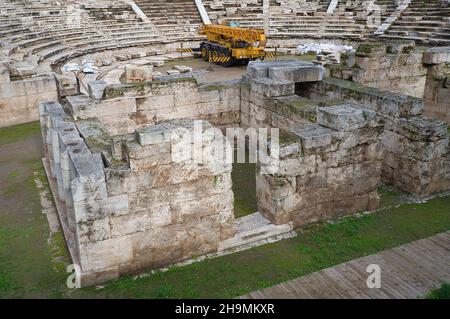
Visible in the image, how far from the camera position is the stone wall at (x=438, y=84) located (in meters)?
13.2

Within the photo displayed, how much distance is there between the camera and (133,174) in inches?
239

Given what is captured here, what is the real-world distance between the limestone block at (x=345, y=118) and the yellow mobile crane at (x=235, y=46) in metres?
15.3

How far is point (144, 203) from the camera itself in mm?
6223

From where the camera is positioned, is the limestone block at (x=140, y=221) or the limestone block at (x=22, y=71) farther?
the limestone block at (x=22, y=71)

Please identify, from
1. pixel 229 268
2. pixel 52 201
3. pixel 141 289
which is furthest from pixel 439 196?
pixel 52 201

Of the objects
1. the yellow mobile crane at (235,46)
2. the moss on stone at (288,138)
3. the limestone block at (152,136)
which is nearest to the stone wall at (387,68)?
the moss on stone at (288,138)

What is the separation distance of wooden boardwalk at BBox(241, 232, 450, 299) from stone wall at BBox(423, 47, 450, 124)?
7499 mm

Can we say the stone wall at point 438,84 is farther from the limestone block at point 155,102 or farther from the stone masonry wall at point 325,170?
the limestone block at point 155,102

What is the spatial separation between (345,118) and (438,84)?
7.47 m

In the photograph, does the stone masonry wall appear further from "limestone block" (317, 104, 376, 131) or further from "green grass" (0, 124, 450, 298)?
"green grass" (0, 124, 450, 298)

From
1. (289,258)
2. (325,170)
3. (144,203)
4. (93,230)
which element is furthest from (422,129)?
(93,230)

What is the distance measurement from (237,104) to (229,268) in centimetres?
629

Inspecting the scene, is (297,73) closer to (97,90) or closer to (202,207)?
(97,90)

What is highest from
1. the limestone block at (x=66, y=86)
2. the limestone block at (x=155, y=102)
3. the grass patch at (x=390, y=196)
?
the limestone block at (x=155, y=102)
